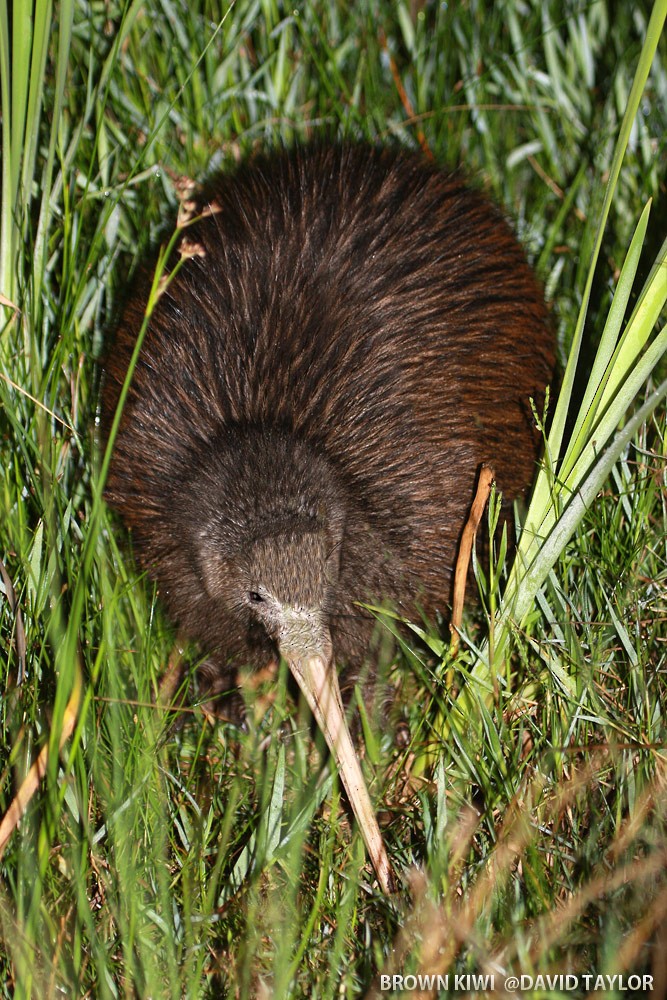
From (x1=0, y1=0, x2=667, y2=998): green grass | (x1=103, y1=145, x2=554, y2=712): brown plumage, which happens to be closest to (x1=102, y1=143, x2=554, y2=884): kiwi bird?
(x1=103, y1=145, x2=554, y2=712): brown plumage

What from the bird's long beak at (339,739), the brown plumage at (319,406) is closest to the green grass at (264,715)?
the bird's long beak at (339,739)

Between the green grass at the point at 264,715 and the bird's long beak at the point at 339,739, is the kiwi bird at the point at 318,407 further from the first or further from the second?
the green grass at the point at 264,715

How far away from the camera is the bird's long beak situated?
226 cm

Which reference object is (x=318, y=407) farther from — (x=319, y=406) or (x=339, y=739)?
(x=339, y=739)

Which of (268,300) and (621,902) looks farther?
(268,300)

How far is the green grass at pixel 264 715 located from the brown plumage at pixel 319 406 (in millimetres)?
178

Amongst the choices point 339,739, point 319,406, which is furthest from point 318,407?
point 339,739

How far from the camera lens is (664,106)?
3.61 metres

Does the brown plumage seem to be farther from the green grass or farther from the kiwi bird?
the green grass

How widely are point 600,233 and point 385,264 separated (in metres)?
0.59

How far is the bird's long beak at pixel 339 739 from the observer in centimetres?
226

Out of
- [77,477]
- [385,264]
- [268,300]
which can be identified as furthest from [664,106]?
[77,477]

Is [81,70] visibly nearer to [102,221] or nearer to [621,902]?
[102,221]

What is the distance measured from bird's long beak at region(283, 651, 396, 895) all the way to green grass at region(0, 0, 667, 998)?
0.05m
